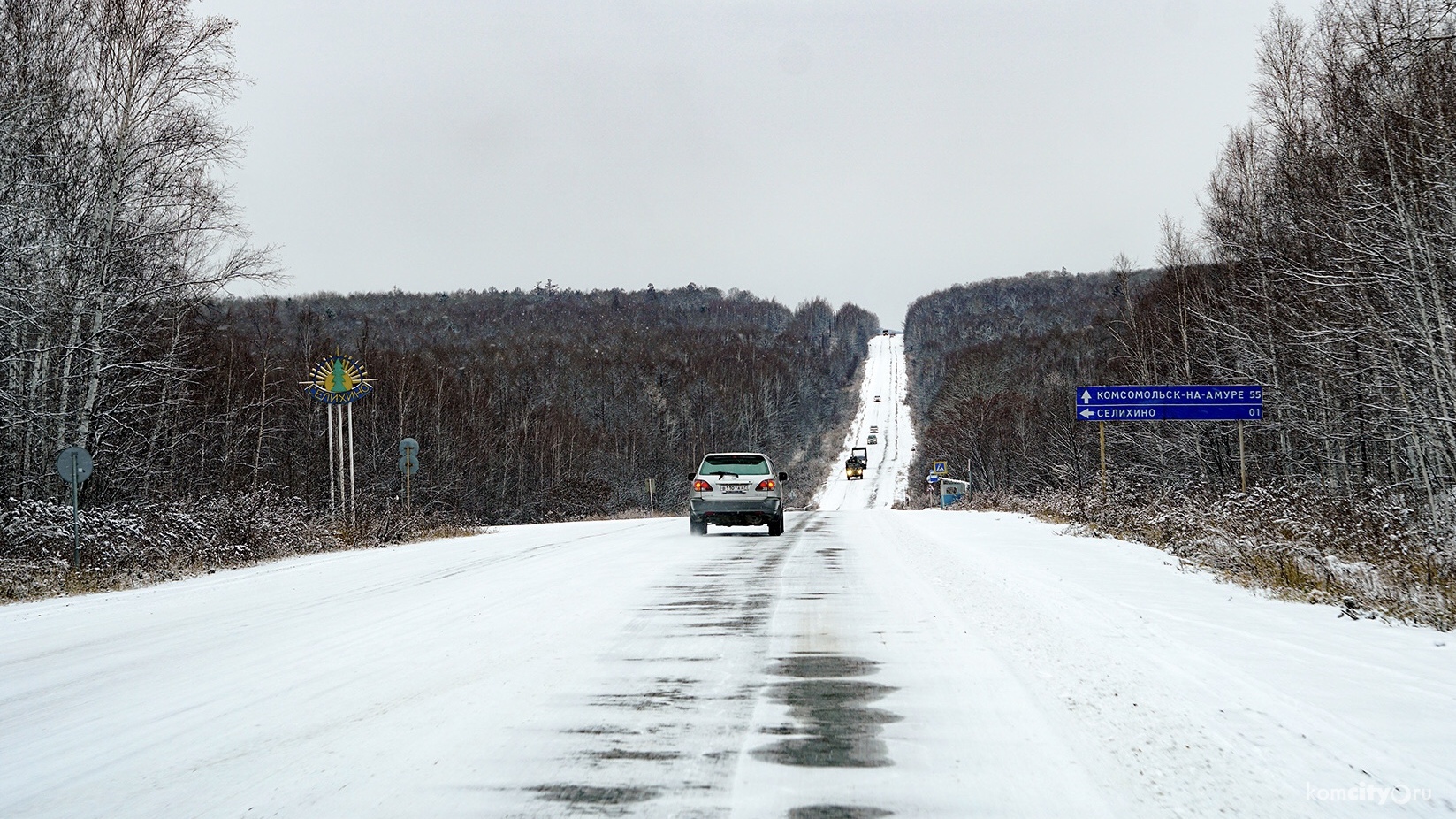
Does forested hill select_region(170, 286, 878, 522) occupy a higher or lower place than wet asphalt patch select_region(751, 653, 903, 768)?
higher

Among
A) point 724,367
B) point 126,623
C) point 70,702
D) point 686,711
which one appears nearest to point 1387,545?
point 686,711

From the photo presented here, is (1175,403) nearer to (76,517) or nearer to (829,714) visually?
(829,714)

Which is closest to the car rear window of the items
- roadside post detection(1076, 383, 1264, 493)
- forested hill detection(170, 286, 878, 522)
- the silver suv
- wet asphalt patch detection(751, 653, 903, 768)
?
the silver suv

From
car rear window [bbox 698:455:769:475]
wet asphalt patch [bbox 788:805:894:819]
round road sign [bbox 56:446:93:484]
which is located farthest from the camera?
car rear window [bbox 698:455:769:475]

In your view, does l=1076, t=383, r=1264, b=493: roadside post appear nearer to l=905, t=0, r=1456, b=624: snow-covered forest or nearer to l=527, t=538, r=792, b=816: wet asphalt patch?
l=905, t=0, r=1456, b=624: snow-covered forest

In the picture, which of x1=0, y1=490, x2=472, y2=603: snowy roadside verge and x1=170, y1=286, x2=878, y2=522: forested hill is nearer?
x1=0, y1=490, x2=472, y2=603: snowy roadside verge

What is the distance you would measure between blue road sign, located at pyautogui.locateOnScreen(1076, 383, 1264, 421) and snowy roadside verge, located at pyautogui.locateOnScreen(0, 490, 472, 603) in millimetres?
18021

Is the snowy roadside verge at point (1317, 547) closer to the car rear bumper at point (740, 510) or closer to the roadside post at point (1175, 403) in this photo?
the roadside post at point (1175, 403)

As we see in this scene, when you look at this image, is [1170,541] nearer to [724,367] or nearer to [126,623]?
[126,623]

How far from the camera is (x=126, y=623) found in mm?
9539

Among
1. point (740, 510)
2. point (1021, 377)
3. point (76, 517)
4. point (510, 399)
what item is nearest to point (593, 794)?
point (76, 517)

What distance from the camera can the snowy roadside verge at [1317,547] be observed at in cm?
868

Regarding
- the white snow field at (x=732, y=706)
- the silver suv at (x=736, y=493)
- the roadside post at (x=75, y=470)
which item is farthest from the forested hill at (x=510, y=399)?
the white snow field at (x=732, y=706)

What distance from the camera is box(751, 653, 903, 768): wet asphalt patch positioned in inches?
175
